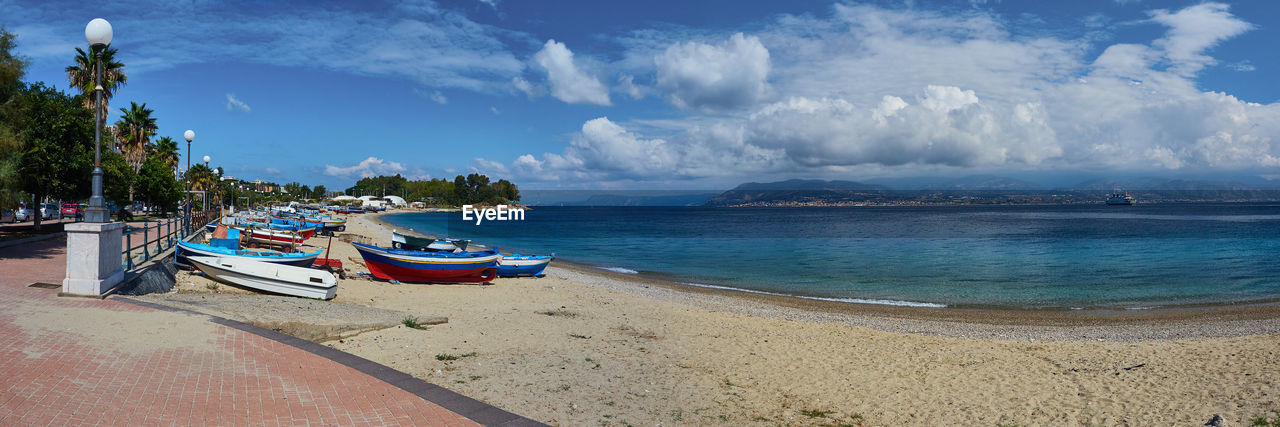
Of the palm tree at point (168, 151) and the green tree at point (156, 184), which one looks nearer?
the green tree at point (156, 184)

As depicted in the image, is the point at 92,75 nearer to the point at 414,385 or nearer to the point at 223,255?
the point at 223,255

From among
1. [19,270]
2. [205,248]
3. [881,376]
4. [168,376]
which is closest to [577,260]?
[205,248]

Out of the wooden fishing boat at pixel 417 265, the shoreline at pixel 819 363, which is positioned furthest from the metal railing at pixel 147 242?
the wooden fishing boat at pixel 417 265

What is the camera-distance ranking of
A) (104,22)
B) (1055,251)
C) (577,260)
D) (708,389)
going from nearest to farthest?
(708,389)
(104,22)
(577,260)
(1055,251)

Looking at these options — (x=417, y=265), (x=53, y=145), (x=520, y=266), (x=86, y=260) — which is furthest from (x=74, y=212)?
(x=86, y=260)

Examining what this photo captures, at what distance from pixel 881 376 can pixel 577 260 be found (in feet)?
95.0

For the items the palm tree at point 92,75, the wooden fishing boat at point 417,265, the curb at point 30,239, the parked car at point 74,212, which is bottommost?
the wooden fishing boat at point 417,265

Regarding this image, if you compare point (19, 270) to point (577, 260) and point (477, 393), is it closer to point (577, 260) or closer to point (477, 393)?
point (477, 393)

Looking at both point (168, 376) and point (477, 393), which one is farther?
point (477, 393)

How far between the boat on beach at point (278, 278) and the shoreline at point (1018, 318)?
1050 cm

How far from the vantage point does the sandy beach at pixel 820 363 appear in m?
8.43

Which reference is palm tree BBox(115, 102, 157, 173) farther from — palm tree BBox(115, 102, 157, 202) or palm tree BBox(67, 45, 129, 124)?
palm tree BBox(67, 45, 129, 124)

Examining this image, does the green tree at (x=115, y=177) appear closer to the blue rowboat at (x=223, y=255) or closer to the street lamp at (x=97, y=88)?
the blue rowboat at (x=223, y=255)

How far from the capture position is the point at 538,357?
10.5 meters
